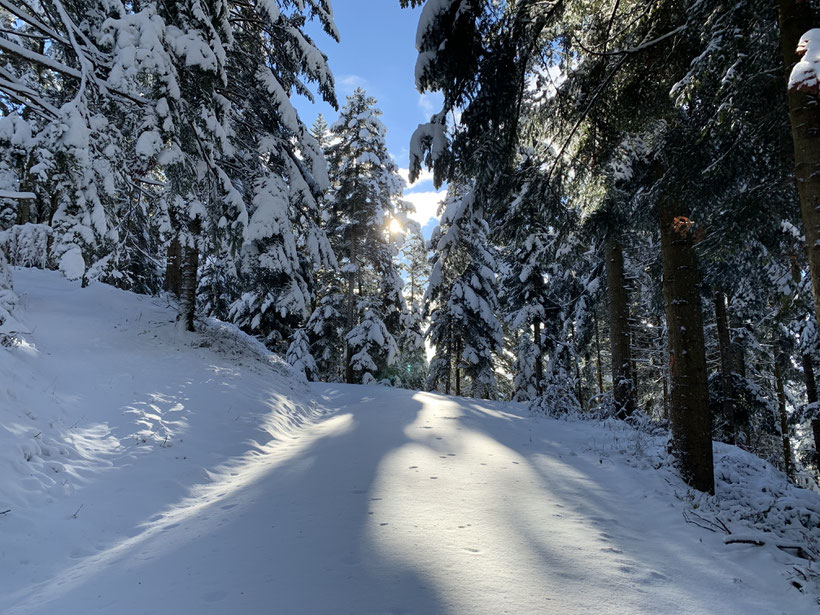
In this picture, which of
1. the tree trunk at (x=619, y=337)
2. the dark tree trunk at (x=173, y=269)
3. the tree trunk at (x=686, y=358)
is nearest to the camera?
the tree trunk at (x=686, y=358)

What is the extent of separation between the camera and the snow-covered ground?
2.83 metres

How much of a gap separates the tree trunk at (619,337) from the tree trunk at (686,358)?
12.6 feet

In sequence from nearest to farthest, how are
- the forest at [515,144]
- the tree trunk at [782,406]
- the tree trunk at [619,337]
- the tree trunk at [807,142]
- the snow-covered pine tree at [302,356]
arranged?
the tree trunk at [807,142] → the forest at [515,144] → the tree trunk at [619,337] → the tree trunk at [782,406] → the snow-covered pine tree at [302,356]

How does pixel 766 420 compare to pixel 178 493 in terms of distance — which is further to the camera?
pixel 766 420

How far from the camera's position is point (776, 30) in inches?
163

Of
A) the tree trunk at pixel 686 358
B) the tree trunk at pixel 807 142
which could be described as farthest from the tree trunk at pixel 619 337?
the tree trunk at pixel 807 142

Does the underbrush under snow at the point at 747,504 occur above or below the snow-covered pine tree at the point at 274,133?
below

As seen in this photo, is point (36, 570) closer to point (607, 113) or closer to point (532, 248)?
point (607, 113)

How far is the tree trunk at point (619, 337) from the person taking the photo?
973 cm

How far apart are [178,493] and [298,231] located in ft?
34.0

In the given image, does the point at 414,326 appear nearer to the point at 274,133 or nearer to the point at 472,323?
the point at 472,323

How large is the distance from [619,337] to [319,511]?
856 cm

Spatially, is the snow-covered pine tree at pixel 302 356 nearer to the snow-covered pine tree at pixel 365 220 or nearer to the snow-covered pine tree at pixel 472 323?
the snow-covered pine tree at pixel 365 220

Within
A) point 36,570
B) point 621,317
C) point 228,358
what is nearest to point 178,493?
point 36,570
